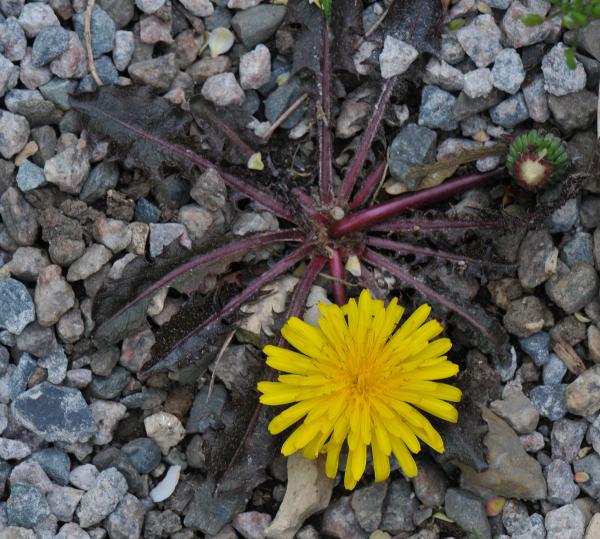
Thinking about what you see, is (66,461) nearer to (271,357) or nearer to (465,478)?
(271,357)

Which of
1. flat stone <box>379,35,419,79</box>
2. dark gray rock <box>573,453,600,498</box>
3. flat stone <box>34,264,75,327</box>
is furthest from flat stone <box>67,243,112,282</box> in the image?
dark gray rock <box>573,453,600,498</box>

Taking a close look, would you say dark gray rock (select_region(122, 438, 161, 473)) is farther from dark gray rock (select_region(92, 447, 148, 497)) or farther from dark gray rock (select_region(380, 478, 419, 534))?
dark gray rock (select_region(380, 478, 419, 534))

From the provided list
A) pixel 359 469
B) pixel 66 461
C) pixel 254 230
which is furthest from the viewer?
pixel 254 230

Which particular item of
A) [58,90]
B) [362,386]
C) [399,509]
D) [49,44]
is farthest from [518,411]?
[49,44]

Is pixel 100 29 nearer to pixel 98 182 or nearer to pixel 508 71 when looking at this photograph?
pixel 98 182

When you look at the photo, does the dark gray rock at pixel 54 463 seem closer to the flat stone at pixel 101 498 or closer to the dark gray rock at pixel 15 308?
the flat stone at pixel 101 498

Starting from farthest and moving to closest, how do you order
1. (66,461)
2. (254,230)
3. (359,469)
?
(254,230) → (66,461) → (359,469)

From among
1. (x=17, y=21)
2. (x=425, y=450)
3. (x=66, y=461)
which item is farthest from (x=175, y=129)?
(x=425, y=450)
